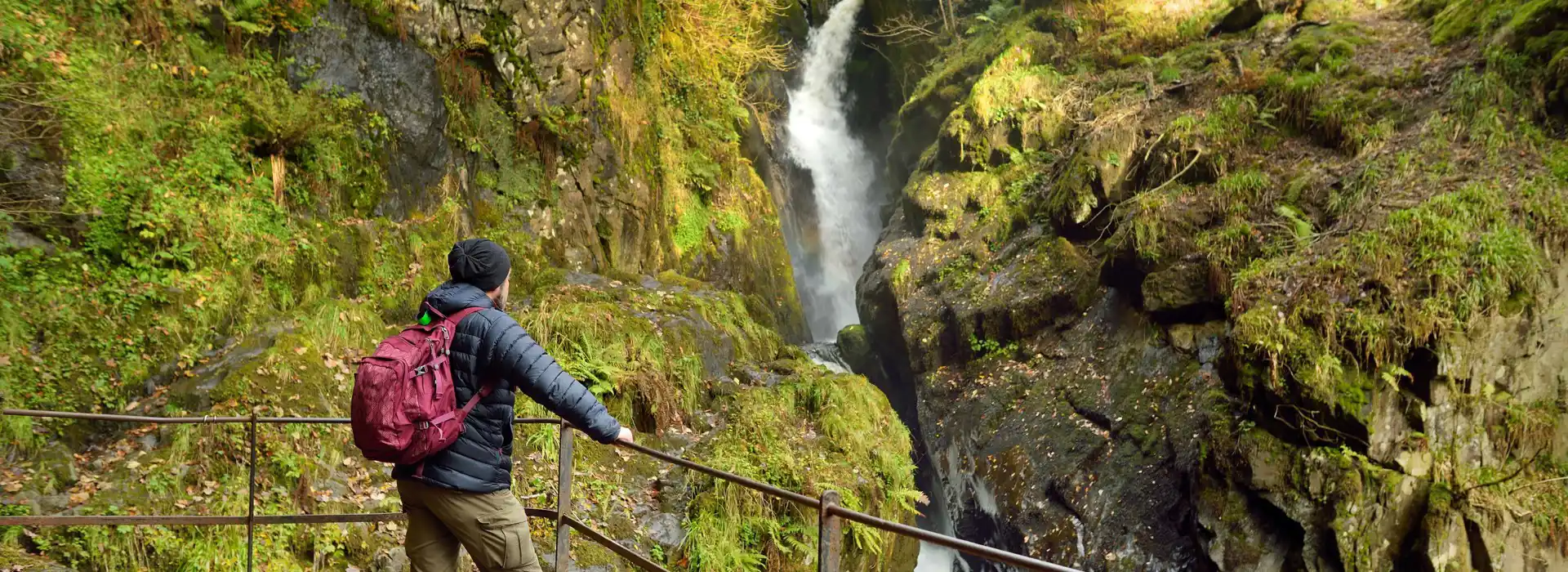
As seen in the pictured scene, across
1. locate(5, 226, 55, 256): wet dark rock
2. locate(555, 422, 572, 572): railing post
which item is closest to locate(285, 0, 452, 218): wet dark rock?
locate(5, 226, 55, 256): wet dark rock

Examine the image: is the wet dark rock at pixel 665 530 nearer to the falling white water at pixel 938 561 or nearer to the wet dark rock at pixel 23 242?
the wet dark rock at pixel 23 242

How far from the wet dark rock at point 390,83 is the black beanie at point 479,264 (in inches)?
233

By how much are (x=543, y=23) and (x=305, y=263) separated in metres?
4.30

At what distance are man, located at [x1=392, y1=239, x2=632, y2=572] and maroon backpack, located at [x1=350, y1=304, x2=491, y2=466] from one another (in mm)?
72

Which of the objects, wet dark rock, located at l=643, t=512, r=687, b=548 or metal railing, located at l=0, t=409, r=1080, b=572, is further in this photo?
wet dark rock, located at l=643, t=512, r=687, b=548

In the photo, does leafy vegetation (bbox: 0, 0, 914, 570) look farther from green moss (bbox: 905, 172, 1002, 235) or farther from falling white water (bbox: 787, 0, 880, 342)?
falling white water (bbox: 787, 0, 880, 342)

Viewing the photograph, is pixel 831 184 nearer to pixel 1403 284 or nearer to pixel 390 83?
pixel 390 83

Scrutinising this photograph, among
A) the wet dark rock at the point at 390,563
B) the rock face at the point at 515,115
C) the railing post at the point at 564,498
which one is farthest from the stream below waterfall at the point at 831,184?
the railing post at the point at 564,498

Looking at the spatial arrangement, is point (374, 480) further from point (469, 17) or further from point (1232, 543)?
point (1232, 543)

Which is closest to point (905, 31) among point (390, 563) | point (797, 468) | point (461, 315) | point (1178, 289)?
point (1178, 289)

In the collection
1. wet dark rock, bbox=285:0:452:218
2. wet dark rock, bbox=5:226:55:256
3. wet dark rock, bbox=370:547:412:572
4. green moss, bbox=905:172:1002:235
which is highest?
green moss, bbox=905:172:1002:235

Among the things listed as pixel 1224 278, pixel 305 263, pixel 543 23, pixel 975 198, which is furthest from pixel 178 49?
pixel 975 198

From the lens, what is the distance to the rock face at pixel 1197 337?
7.14m

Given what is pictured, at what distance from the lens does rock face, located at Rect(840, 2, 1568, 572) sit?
23.4ft
